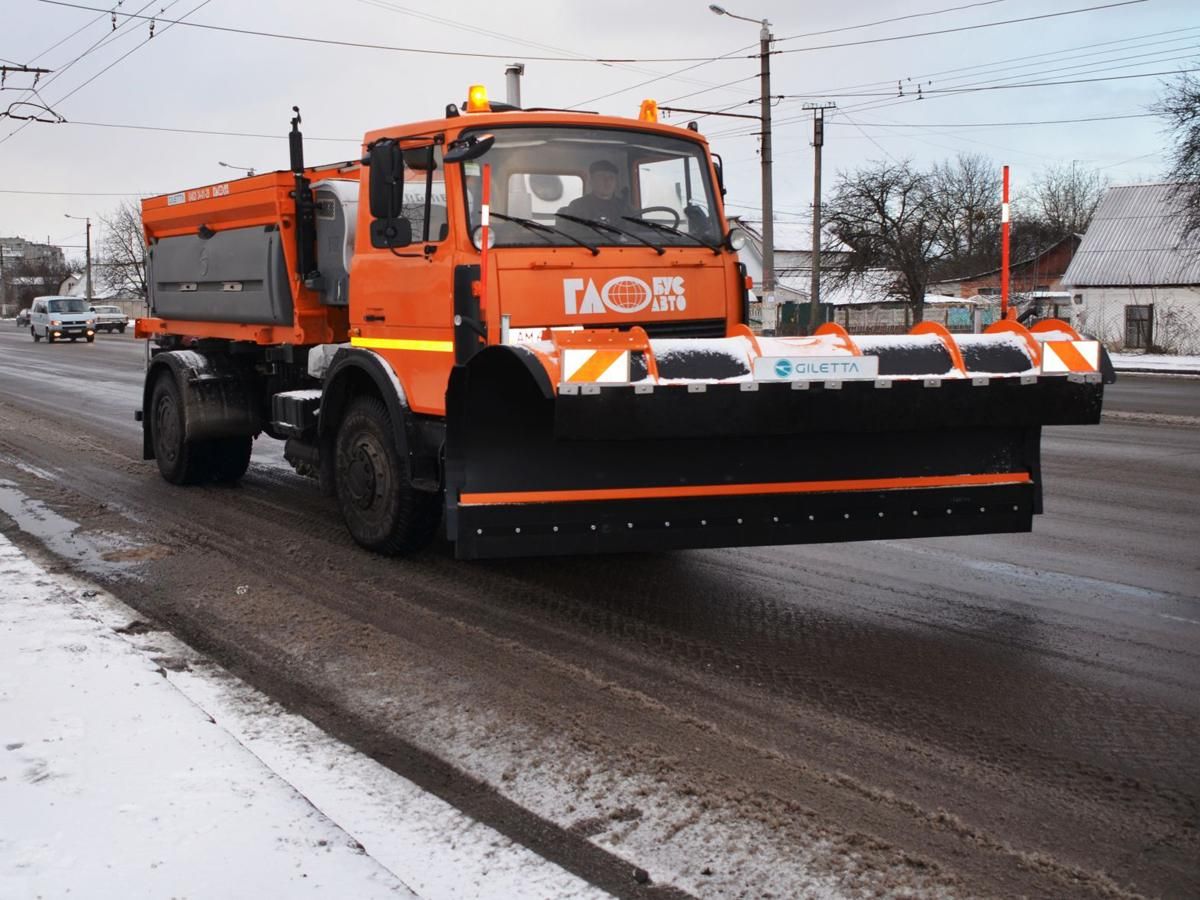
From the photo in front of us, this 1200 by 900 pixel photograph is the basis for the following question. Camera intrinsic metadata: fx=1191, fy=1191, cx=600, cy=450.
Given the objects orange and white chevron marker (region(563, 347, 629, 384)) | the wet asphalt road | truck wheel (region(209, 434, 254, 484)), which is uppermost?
orange and white chevron marker (region(563, 347, 629, 384))

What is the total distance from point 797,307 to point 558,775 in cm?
4482

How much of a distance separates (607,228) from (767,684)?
2.80m

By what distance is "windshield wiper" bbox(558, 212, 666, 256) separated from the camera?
6578mm

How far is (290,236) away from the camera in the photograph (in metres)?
8.62

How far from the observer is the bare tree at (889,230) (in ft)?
177

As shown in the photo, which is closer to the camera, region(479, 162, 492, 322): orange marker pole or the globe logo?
region(479, 162, 492, 322): orange marker pole

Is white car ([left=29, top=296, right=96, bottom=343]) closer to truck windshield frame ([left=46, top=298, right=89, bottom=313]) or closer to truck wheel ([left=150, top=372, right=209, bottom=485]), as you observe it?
truck windshield frame ([left=46, top=298, right=89, bottom=313])

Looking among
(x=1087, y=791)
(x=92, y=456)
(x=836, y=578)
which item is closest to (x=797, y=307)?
(x=92, y=456)

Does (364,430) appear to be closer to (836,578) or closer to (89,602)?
(89,602)

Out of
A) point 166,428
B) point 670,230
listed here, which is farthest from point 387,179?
point 166,428

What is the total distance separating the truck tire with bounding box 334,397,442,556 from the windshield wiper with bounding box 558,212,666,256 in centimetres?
164

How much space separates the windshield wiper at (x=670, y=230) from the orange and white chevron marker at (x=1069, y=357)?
196cm

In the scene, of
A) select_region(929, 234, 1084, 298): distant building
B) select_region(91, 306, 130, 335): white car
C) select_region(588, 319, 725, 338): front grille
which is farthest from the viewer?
select_region(929, 234, 1084, 298): distant building

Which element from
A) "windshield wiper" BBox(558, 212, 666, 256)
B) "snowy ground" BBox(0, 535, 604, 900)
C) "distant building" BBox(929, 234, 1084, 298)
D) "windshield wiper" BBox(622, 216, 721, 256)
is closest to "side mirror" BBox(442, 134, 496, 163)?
"windshield wiper" BBox(558, 212, 666, 256)
